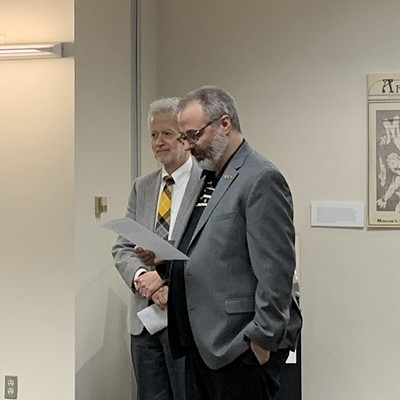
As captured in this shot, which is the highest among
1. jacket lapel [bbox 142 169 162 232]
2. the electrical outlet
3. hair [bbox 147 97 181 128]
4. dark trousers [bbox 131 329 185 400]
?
hair [bbox 147 97 181 128]

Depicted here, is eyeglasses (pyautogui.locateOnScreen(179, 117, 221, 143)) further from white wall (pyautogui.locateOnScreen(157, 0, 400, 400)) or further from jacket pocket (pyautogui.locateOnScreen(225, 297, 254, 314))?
white wall (pyautogui.locateOnScreen(157, 0, 400, 400))

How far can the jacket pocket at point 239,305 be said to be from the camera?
7.19 ft

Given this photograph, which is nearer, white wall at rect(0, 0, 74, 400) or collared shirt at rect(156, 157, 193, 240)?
collared shirt at rect(156, 157, 193, 240)

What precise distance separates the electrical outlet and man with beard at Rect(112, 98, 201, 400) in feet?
2.00

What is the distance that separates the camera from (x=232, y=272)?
220 cm

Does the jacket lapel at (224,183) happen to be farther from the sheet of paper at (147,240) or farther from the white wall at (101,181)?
Answer: the white wall at (101,181)

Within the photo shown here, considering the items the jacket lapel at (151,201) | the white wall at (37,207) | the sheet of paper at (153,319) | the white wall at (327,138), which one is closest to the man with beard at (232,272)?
the sheet of paper at (153,319)

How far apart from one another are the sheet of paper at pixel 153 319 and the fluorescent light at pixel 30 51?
1173 millimetres

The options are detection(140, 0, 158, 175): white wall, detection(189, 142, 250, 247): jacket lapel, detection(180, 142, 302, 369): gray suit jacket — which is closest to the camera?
detection(180, 142, 302, 369): gray suit jacket

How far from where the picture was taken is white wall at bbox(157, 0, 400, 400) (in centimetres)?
381

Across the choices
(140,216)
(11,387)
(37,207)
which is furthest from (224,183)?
(11,387)

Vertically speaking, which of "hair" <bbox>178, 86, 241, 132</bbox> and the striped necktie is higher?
"hair" <bbox>178, 86, 241, 132</bbox>

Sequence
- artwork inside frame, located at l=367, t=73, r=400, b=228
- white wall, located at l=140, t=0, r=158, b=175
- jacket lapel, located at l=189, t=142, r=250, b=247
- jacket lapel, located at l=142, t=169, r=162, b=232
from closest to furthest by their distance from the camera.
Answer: jacket lapel, located at l=189, t=142, r=250, b=247 → jacket lapel, located at l=142, t=169, r=162, b=232 → artwork inside frame, located at l=367, t=73, r=400, b=228 → white wall, located at l=140, t=0, r=158, b=175

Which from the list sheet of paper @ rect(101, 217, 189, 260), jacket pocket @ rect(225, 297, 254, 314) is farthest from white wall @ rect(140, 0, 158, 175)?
jacket pocket @ rect(225, 297, 254, 314)
